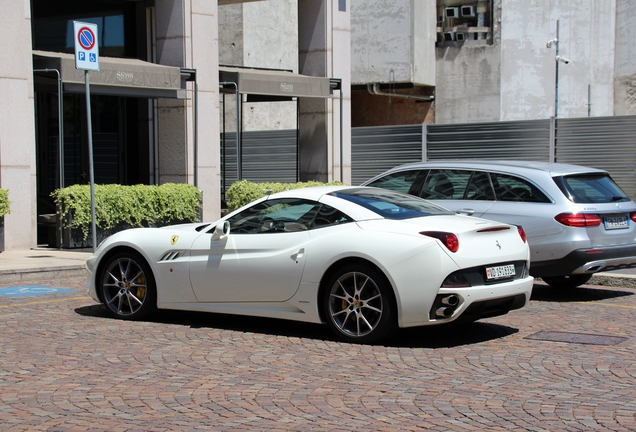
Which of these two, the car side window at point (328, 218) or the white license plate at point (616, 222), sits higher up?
the car side window at point (328, 218)

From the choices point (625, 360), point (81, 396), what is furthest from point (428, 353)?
point (81, 396)

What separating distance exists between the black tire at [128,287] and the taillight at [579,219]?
474 centimetres

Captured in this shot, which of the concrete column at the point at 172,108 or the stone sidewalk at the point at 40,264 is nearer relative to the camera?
the stone sidewalk at the point at 40,264

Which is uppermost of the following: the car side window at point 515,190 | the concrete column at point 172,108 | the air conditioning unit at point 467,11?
the air conditioning unit at point 467,11

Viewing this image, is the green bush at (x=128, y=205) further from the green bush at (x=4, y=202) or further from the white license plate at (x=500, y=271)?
the white license plate at (x=500, y=271)

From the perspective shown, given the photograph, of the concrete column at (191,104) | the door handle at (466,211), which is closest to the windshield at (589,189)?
the door handle at (466,211)

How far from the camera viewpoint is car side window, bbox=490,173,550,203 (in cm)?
1092

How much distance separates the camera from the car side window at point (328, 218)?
8.34m

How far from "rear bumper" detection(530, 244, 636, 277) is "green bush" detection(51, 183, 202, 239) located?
27.0ft

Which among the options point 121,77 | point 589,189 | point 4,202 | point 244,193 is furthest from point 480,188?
point 4,202

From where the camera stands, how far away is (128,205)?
16.4m

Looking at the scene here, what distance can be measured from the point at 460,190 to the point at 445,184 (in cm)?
29

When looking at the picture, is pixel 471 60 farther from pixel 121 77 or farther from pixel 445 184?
pixel 445 184

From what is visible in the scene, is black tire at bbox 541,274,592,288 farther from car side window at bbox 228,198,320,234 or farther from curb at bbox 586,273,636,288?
car side window at bbox 228,198,320,234
